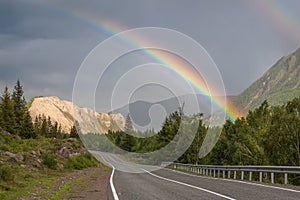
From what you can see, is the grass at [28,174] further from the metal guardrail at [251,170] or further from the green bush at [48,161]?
the metal guardrail at [251,170]

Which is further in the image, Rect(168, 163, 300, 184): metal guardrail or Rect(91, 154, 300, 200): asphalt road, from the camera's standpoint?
Rect(168, 163, 300, 184): metal guardrail

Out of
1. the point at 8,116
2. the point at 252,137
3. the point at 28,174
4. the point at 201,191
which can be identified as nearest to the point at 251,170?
the point at 201,191

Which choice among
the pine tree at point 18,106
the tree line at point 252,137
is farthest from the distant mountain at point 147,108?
the pine tree at point 18,106

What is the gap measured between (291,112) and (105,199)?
1550 inches

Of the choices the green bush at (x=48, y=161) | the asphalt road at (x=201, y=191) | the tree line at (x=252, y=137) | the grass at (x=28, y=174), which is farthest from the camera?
the tree line at (x=252, y=137)

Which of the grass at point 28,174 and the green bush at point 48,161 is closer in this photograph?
the grass at point 28,174

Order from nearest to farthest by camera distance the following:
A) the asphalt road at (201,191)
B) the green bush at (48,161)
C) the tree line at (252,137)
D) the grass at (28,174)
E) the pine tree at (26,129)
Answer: the asphalt road at (201,191), the grass at (28,174), the green bush at (48,161), the tree line at (252,137), the pine tree at (26,129)

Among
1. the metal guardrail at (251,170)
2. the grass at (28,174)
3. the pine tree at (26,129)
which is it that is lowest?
the grass at (28,174)

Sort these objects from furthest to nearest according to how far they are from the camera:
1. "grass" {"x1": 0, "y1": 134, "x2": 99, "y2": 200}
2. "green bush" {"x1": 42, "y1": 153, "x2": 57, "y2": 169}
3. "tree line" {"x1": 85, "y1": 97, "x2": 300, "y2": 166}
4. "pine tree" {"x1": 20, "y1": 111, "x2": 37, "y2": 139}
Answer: "pine tree" {"x1": 20, "y1": 111, "x2": 37, "y2": 139} → "tree line" {"x1": 85, "y1": 97, "x2": 300, "y2": 166} → "green bush" {"x1": 42, "y1": 153, "x2": 57, "y2": 169} → "grass" {"x1": 0, "y1": 134, "x2": 99, "y2": 200}

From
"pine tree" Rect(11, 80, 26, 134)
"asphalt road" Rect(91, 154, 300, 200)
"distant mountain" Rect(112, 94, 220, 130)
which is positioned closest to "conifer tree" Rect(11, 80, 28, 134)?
"pine tree" Rect(11, 80, 26, 134)

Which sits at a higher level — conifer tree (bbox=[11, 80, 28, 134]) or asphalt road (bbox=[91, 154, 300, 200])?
conifer tree (bbox=[11, 80, 28, 134])

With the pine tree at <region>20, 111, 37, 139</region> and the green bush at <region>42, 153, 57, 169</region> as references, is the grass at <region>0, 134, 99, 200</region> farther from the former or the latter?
the pine tree at <region>20, 111, 37, 139</region>

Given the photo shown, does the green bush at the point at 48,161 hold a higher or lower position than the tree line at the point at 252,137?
lower

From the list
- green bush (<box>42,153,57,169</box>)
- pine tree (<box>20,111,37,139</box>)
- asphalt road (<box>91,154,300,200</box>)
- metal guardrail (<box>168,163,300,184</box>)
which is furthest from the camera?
pine tree (<box>20,111,37,139</box>)
